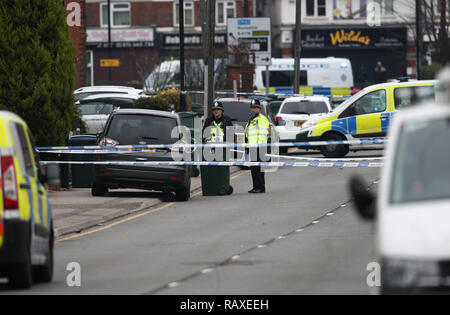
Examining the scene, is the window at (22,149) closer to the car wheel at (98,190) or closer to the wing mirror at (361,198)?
the wing mirror at (361,198)

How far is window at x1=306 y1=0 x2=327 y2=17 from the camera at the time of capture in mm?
71375

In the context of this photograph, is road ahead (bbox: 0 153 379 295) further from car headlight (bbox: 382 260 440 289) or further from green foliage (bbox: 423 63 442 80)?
green foliage (bbox: 423 63 442 80)

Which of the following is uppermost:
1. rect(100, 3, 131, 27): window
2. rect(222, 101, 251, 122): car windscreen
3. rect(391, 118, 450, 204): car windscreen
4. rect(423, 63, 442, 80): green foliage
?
rect(100, 3, 131, 27): window

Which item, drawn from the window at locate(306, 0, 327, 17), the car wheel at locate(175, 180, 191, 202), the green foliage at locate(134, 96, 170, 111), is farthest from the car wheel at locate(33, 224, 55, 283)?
the window at locate(306, 0, 327, 17)

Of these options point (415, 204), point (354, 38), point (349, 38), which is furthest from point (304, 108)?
point (354, 38)

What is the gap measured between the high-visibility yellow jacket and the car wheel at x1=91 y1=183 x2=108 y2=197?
306 cm

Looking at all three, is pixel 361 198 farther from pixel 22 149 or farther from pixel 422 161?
pixel 22 149

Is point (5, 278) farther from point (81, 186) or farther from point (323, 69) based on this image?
point (323, 69)

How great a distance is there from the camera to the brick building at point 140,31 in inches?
2825

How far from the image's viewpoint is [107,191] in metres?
23.0

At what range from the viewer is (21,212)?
10.7 meters

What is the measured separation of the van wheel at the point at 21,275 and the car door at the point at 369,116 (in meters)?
19.3

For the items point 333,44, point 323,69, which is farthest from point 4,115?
point 333,44

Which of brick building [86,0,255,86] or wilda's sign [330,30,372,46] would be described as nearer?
wilda's sign [330,30,372,46]
